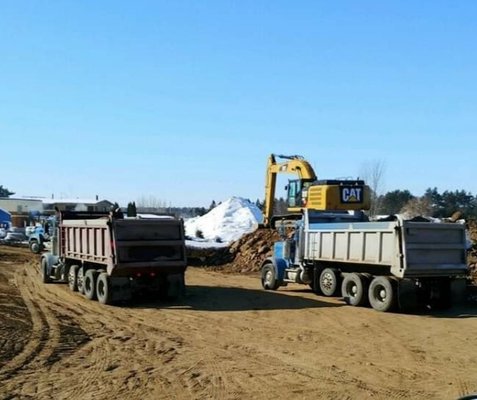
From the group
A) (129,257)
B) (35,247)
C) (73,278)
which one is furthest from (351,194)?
(35,247)

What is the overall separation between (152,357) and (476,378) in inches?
199

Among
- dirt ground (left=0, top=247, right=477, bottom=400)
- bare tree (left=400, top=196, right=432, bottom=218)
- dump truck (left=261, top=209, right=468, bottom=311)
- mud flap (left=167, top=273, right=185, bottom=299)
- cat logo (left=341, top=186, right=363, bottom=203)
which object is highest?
bare tree (left=400, top=196, right=432, bottom=218)

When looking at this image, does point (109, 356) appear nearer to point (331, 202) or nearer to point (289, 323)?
point (289, 323)

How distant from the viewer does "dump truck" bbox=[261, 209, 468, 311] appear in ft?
53.3

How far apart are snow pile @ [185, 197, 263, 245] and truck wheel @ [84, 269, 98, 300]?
106ft

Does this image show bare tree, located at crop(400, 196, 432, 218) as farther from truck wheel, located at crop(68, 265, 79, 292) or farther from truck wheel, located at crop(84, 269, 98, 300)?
truck wheel, located at crop(84, 269, 98, 300)

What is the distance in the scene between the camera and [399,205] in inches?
3369

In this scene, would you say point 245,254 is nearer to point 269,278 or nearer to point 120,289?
point 269,278

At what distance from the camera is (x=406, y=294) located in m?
16.3

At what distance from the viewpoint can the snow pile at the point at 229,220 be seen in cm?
5439

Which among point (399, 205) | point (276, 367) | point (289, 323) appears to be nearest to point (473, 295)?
point (289, 323)

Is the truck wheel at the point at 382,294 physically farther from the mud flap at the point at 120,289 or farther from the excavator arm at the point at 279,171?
the excavator arm at the point at 279,171

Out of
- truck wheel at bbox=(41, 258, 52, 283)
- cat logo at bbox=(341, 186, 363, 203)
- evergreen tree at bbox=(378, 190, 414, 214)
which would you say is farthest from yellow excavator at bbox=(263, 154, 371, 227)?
evergreen tree at bbox=(378, 190, 414, 214)

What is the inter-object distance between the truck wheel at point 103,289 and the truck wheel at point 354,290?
21.1ft
